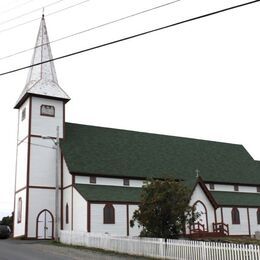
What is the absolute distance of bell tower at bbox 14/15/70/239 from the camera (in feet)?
131

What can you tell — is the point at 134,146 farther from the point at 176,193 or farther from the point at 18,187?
the point at 176,193

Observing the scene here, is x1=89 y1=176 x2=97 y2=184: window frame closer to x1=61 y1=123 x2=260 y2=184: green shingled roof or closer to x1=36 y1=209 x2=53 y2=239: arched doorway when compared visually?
x1=61 y1=123 x2=260 y2=184: green shingled roof

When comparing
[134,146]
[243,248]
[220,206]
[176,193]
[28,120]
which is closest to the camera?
[243,248]

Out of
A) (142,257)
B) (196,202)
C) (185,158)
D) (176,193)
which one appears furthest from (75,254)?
(185,158)

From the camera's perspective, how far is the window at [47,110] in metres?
42.8

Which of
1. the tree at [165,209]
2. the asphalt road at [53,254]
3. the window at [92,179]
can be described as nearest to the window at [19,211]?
the window at [92,179]

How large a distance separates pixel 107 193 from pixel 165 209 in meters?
14.3

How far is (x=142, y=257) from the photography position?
24125 mm

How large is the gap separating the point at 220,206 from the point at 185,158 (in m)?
7.51

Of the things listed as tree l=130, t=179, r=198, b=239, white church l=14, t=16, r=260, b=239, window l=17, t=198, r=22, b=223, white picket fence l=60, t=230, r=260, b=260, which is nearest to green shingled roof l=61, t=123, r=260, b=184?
white church l=14, t=16, r=260, b=239

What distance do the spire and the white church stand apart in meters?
0.10

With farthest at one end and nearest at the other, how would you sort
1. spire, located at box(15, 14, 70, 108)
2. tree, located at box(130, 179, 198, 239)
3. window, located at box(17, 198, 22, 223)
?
spire, located at box(15, 14, 70, 108)
window, located at box(17, 198, 22, 223)
tree, located at box(130, 179, 198, 239)

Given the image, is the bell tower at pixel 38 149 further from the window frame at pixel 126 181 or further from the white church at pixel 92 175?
the window frame at pixel 126 181

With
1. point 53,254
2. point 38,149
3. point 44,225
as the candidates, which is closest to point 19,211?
point 44,225
